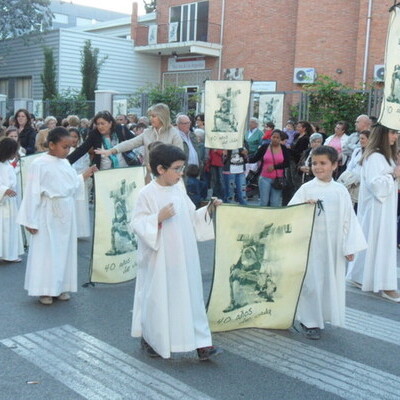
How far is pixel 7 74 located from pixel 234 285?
32.4 m

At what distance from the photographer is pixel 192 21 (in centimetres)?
3009

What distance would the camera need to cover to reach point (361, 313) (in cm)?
583

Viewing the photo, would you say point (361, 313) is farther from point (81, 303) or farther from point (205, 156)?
point (205, 156)

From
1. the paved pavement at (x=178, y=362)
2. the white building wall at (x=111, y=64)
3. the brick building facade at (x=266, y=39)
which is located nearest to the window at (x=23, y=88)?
the white building wall at (x=111, y=64)

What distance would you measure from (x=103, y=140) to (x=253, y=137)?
6.95 m

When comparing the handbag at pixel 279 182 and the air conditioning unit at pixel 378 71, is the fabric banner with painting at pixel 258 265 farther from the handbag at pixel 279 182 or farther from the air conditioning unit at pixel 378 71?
the air conditioning unit at pixel 378 71

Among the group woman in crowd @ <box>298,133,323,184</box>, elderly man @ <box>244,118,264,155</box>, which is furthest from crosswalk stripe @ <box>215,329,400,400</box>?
elderly man @ <box>244,118,264,155</box>

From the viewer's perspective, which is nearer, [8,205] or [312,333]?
[312,333]

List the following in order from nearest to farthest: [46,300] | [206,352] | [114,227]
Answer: [206,352]
[46,300]
[114,227]

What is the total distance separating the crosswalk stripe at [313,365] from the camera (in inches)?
157

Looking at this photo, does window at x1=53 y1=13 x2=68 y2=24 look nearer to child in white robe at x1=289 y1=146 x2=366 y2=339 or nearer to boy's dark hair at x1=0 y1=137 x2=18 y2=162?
boy's dark hair at x1=0 y1=137 x2=18 y2=162

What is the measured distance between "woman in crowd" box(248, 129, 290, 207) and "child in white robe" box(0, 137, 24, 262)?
15.9 feet

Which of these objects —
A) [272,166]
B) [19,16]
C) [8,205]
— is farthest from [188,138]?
[19,16]

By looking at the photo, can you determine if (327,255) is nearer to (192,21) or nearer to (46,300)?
(46,300)
